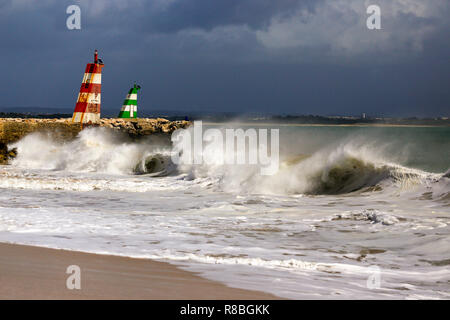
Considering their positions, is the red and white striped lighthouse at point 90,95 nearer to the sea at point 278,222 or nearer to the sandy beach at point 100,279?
the sea at point 278,222

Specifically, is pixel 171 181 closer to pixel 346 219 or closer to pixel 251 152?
pixel 251 152

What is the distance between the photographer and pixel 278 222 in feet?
26.7

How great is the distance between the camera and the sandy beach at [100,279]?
3934 millimetres

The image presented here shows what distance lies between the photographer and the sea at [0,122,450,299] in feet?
16.5

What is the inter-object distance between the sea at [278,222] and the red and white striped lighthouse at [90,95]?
8.68 metres

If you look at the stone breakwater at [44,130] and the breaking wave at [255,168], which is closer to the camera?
the breaking wave at [255,168]

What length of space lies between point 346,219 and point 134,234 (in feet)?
10.6

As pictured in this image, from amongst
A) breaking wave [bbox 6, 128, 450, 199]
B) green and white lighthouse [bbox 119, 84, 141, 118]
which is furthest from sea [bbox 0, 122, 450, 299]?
green and white lighthouse [bbox 119, 84, 141, 118]

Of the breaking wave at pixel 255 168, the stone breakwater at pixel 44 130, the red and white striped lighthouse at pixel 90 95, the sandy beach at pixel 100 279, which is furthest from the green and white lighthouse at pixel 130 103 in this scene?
the sandy beach at pixel 100 279

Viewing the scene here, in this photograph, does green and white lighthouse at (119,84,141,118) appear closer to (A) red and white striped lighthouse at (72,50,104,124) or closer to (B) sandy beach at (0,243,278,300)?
(A) red and white striped lighthouse at (72,50,104,124)

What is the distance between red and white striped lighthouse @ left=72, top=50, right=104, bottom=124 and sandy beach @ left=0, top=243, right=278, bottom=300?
19330 millimetres

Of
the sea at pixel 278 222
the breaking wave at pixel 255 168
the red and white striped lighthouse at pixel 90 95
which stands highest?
the red and white striped lighthouse at pixel 90 95

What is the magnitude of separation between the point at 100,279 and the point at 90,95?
821 inches

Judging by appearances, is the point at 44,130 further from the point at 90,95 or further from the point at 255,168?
the point at 255,168
